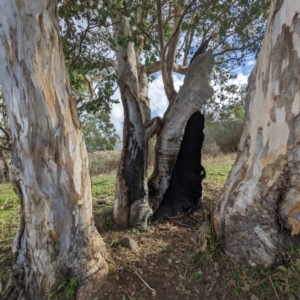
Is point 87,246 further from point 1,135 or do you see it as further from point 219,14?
point 1,135

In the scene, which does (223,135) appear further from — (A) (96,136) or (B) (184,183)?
(B) (184,183)

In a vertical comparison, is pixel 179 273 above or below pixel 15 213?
below

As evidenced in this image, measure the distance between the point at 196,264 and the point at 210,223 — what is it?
0.39 m

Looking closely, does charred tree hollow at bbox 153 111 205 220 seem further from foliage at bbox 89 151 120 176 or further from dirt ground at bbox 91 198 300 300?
foliage at bbox 89 151 120 176

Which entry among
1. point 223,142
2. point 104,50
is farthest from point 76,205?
point 223,142

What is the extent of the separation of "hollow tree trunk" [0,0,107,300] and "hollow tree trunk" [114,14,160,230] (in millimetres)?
767

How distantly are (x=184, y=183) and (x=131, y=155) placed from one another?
80 cm

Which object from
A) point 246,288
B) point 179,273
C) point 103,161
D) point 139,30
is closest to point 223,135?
point 103,161

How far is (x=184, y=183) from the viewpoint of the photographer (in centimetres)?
333

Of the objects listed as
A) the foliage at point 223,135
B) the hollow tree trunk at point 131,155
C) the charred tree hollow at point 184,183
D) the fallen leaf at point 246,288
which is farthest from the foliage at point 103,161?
the fallen leaf at point 246,288

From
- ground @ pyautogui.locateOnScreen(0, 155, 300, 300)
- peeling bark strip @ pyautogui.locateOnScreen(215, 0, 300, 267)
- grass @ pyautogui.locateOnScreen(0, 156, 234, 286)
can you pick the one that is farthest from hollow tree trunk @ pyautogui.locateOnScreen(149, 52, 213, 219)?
peeling bark strip @ pyautogui.locateOnScreen(215, 0, 300, 267)

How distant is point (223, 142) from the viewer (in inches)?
406

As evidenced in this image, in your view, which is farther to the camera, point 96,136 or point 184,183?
point 96,136

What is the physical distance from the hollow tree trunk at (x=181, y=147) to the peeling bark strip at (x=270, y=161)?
3.09 feet
